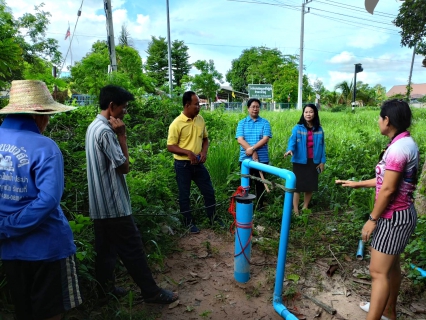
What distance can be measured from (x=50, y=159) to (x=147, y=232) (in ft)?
6.41

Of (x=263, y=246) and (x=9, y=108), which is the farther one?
(x=263, y=246)

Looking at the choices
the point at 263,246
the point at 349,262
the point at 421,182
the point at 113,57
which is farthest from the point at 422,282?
the point at 113,57

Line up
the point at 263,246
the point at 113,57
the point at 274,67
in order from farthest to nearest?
the point at 274,67 < the point at 113,57 < the point at 263,246

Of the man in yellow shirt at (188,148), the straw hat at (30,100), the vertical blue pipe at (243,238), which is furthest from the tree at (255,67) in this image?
the straw hat at (30,100)

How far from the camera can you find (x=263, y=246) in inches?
144

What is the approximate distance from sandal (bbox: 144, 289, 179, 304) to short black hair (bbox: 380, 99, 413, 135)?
2.14 meters

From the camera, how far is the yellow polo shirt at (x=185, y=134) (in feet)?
12.8

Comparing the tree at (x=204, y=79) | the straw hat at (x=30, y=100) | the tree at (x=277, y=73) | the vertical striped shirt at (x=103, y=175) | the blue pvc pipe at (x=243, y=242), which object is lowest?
the blue pvc pipe at (x=243, y=242)

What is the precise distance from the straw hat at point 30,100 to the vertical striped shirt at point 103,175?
0.48 meters

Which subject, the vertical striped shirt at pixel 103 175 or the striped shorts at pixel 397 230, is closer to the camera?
the striped shorts at pixel 397 230

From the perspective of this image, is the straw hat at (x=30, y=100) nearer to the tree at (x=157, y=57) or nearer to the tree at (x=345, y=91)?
the tree at (x=345, y=91)

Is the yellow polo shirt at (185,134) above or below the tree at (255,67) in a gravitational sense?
below

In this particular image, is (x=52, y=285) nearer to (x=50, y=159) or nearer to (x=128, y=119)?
(x=50, y=159)

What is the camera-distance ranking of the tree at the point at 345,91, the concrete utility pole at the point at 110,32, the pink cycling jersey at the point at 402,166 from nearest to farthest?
the pink cycling jersey at the point at 402,166 < the concrete utility pole at the point at 110,32 < the tree at the point at 345,91
